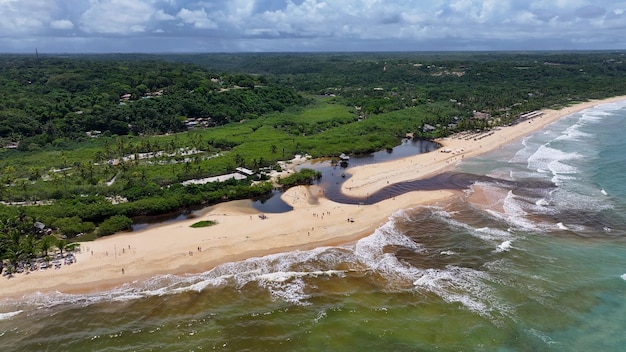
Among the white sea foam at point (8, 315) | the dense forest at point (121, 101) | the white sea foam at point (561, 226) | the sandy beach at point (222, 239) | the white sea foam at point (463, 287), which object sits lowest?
the white sea foam at point (8, 315)

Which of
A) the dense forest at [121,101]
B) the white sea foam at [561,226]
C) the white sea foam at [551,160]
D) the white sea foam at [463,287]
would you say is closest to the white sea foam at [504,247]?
the white sea foam at [463,287]

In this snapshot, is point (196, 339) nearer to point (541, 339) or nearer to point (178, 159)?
point (541, 339)

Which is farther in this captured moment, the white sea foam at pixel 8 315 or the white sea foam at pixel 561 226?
the white sea foam at pixel 561 226

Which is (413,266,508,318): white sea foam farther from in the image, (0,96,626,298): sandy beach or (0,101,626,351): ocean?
(0,96,626,298): sandy beach

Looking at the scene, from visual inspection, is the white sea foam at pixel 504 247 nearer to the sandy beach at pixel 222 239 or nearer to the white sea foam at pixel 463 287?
the white sea foam at pixel 463 287

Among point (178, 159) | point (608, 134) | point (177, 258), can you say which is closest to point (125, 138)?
point (178, 159)

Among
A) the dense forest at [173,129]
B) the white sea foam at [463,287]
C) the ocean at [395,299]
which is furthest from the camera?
the dense forest at [173,129]
